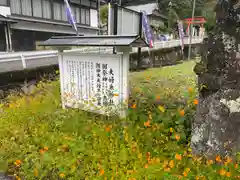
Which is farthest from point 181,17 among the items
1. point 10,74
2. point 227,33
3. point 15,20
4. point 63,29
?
point 227,33

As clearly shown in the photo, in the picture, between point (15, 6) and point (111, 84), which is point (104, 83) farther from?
point (15, 6)

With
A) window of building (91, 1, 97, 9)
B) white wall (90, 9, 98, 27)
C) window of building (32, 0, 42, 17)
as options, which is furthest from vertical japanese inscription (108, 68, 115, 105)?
window of building (91, 1, 97, 9)

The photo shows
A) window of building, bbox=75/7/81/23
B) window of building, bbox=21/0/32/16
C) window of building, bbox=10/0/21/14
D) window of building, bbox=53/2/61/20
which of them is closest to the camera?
window of building, bbox=10/0/21/14

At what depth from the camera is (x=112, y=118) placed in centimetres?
352

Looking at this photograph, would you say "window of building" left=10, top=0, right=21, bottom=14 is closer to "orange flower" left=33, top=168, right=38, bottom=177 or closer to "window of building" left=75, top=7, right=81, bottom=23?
"window of building" left=75, top=7, right=81, bottom=23

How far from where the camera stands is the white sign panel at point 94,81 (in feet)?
11.5

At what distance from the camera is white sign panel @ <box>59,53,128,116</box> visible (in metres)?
3.50

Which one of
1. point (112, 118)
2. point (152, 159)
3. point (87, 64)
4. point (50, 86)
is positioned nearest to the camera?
point (152, 159)

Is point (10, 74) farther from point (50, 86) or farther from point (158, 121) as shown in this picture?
point (158, 121)

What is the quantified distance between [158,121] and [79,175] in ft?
4.48

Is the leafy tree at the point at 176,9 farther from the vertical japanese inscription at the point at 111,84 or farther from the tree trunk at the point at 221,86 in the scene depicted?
the tree trunk at the point at 221,86

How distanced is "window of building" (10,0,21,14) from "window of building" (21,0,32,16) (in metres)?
0.32

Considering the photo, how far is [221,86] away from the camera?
8.14ft

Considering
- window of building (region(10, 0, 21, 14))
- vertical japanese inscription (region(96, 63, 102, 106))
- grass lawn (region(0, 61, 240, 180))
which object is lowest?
grass lawn (region(0, 61, 240, 180))
